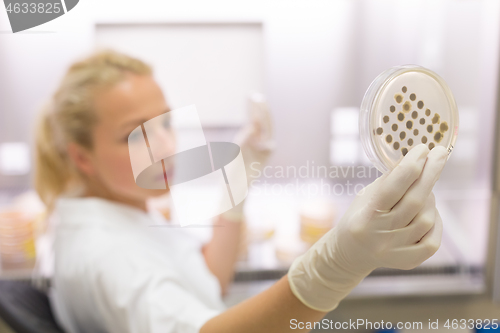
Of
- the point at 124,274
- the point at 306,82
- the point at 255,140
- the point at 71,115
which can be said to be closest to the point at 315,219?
the point at 255,140

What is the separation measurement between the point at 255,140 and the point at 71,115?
1.28 feet

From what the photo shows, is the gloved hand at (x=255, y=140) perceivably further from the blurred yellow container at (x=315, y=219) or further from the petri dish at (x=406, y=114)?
the petri dish at (x=406, y=114)

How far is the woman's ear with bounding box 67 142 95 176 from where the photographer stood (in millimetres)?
807

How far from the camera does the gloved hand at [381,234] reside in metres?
0.43

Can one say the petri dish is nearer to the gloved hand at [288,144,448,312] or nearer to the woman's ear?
the gloved hand at [288,144,448,312]

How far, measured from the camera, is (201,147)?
0.70 metres

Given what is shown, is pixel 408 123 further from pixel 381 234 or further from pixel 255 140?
pixel 255 140

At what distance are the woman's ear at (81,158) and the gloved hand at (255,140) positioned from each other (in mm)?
310

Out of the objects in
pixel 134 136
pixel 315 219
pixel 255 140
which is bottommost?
pixel 315 219

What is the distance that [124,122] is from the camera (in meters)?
0.72

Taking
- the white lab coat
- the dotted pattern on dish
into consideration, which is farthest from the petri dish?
the white lab coat

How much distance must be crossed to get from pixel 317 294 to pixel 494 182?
78 centimetres

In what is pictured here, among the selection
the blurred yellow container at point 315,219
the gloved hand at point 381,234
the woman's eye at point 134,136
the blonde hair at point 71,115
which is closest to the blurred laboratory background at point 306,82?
the blurred yellow container at point 315,219

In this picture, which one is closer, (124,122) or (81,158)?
(124,122)
